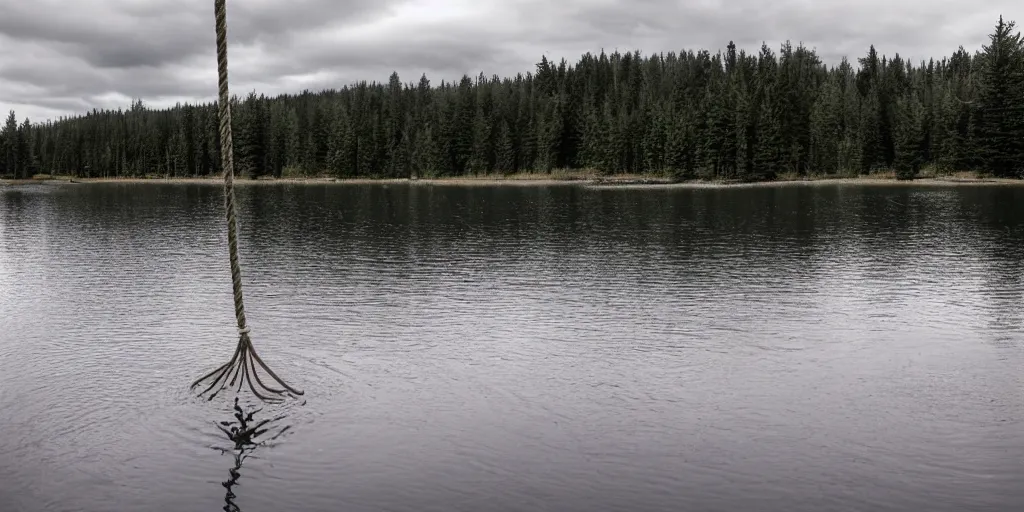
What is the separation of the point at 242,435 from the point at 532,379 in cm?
867

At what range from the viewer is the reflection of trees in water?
1833 cm

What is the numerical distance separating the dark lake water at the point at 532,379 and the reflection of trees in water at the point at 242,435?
199 millimetres

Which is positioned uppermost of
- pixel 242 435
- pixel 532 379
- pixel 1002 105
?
pixel 1002 105

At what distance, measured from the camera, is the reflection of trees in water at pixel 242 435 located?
18328mm

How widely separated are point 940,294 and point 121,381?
34.8 m

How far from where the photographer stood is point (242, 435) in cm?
2072

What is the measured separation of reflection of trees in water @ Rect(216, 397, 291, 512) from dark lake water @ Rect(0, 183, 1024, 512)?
20 centimetres

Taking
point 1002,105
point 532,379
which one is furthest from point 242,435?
point 1002,105

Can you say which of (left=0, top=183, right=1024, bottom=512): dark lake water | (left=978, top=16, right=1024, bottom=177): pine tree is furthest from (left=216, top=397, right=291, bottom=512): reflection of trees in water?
(left=978, top=16, right=1024, bottom=177): pine tree

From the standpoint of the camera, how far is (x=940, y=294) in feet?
129

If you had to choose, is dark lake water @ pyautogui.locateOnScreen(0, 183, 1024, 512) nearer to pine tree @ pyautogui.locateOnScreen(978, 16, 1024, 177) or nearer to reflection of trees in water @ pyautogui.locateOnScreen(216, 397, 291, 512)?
reflection of trees in water @ pyautogui.locateOnScreen(216, 397, 291, 512)

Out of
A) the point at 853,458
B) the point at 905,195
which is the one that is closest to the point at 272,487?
the point at 853,458

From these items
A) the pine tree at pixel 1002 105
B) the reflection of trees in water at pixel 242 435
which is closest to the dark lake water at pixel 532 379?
the reflection of trees in water at pixel 242 435

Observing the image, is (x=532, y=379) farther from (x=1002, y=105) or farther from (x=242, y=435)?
(x=1002, y=105)
